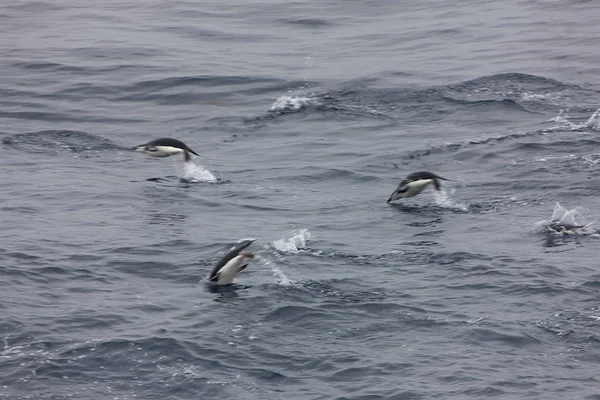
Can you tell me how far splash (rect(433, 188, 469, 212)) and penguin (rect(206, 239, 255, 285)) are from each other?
15.6 ft

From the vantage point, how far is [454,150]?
22.3 metres

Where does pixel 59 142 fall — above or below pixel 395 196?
above

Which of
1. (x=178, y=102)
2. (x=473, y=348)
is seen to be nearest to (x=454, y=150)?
(x=178, y=102)

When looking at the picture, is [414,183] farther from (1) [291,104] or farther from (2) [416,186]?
(1) [291,104]

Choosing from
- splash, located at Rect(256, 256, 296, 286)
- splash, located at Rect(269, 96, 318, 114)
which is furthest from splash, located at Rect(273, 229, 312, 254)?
splash, located at Rect(269, 96, 318, 114)

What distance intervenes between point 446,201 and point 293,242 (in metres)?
3.42

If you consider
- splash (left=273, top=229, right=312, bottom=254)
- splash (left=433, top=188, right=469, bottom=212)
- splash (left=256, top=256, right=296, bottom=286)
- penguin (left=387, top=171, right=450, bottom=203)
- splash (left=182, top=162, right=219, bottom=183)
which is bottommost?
splash (left=433, top=188, right=469, bottom=212)

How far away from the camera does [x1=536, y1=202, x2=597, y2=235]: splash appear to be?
17.3 m

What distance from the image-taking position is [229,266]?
15.4 meters

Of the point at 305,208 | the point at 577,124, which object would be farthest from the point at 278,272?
the point at 577,124

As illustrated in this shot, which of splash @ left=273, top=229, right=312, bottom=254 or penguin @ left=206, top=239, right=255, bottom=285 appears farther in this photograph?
splash @ left=273, top=229, right=312, bottom=254

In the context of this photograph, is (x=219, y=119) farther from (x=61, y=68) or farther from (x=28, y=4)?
(x=28, y=4)

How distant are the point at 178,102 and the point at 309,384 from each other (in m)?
15.8

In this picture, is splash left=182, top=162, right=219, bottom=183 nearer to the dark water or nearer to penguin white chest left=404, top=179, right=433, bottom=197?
the dark water
